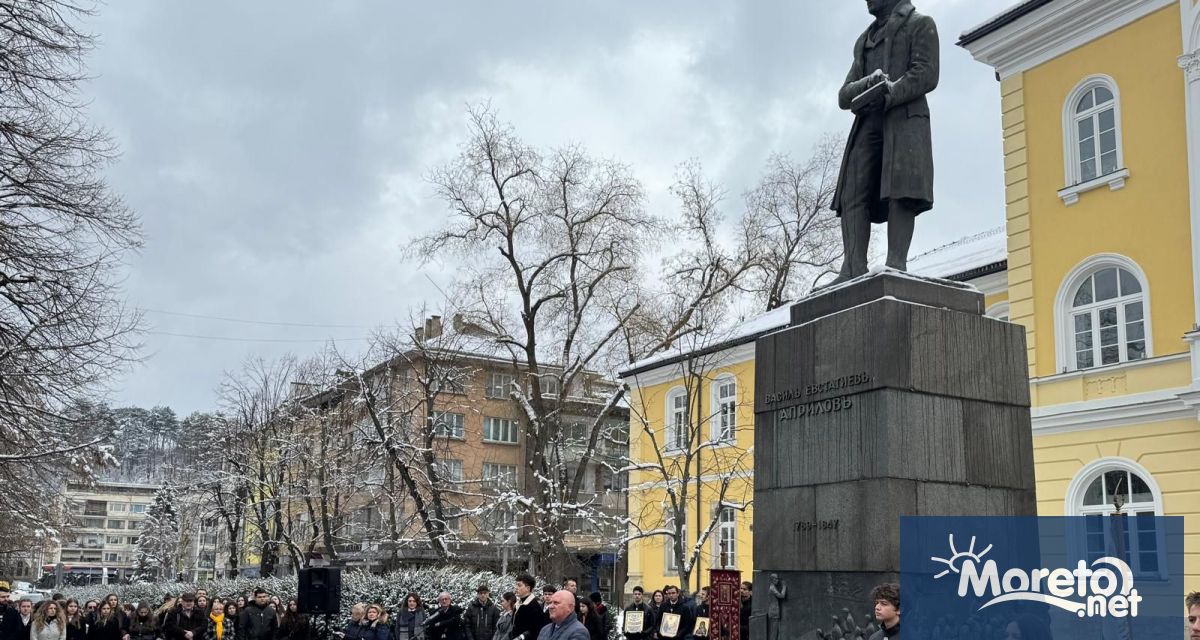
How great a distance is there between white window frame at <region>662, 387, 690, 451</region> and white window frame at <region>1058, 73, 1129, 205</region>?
1651 centimetres

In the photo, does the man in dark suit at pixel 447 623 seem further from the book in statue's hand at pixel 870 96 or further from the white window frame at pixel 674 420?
the white window frame at pixel 674 420

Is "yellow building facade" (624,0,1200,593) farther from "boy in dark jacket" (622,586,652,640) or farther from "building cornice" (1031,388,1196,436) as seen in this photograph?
"boy in dark jacket" (622,586,652,640)

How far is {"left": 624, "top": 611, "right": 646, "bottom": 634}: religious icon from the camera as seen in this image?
1795cm

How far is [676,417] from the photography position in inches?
1478

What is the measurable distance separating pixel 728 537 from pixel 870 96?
2587 cm

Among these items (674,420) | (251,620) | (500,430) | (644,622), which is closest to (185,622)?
(251,620)

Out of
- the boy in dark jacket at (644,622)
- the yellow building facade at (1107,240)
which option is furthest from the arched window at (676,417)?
the boy in dark jacket at (644,622)

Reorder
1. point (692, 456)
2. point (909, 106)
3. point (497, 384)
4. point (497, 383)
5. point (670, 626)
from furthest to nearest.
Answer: point (497, 383) < point (497, 384) < point (692, 456) < point (670, 626) < point (909, 106)

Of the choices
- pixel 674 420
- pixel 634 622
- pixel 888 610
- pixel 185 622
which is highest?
pixel 674 420

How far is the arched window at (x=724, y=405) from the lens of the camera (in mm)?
35000

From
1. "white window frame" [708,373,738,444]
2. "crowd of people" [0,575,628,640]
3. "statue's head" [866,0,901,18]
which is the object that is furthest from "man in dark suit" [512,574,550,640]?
"white window frame" [708,373,738,444]

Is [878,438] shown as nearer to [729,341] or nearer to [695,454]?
[695,454]

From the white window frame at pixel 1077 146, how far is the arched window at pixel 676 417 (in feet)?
54.6

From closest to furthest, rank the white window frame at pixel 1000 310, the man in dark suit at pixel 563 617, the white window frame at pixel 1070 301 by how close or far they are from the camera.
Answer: the man in dark suit at pixel 563 617, the white window frame at pixel 1070 301, the white window frame at pixel 1000 310
